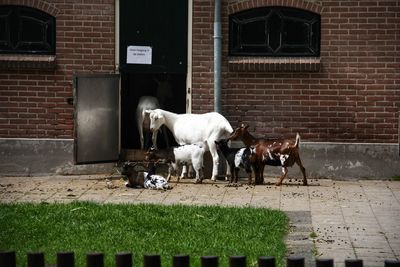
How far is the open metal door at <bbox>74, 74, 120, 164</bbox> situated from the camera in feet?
47.1

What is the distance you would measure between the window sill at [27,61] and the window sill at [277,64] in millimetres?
3002

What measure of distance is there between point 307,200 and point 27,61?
17.7 feet

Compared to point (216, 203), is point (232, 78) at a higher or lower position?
higher

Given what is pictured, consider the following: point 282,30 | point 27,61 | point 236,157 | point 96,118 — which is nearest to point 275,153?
point 236,157

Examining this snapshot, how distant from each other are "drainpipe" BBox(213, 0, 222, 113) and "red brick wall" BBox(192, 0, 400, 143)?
15 centimetres

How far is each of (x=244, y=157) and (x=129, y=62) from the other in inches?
103

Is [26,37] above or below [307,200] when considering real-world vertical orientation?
above

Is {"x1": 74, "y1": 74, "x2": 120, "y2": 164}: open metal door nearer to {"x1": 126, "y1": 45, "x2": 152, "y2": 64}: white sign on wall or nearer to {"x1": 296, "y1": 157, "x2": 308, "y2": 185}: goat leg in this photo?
{"x1": 126, "y1": 45, "x2": 152, "y2": 64}: white sign on wall

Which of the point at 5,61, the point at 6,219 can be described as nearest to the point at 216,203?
the point at 6,219

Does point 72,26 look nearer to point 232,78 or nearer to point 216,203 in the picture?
point 232,78

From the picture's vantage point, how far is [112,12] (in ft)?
48.3

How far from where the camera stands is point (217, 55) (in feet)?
47.7

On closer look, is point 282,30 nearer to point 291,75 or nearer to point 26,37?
point 291,75

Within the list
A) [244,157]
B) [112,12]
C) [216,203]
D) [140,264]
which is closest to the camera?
[140,264]
